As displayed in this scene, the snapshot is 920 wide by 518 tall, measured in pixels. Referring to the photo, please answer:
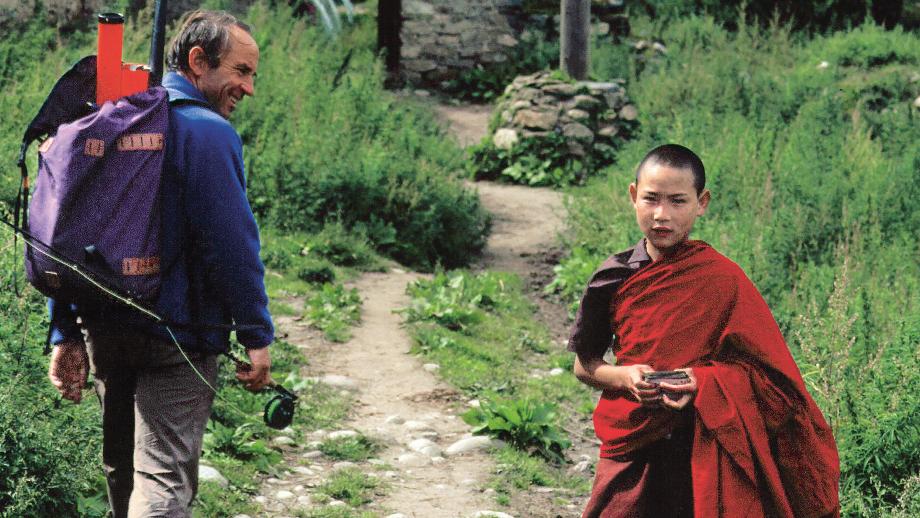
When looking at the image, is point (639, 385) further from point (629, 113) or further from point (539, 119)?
point (629, 113)

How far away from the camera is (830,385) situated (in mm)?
4707

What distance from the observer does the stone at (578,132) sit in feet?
40.3

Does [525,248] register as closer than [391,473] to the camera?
No

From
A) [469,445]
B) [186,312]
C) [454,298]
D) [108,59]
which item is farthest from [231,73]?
[454,298]

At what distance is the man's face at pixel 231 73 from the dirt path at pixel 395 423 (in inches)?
83.8

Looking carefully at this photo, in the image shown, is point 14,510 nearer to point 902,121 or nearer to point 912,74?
point 902,121

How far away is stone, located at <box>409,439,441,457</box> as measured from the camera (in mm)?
5530

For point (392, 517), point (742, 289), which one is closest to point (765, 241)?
point (392, 517)

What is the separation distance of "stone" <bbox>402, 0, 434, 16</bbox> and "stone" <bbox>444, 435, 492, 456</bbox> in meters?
11.5

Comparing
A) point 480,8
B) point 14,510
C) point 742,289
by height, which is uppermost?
point 480,8

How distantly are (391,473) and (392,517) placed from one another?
1.83 feet

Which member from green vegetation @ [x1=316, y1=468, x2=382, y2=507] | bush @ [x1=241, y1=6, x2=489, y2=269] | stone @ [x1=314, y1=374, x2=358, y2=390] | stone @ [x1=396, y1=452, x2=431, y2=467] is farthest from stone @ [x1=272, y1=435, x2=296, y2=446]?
bush @ [x1=241, y1=6, x2=489, y2=269]

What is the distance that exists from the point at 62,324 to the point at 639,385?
1.59 m

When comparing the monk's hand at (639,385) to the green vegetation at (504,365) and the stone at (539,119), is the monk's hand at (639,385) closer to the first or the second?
the green vegetation at (504,365)
